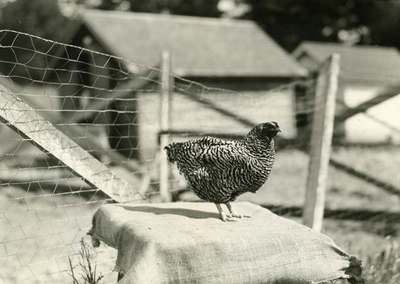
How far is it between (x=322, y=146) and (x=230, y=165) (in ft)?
5.59

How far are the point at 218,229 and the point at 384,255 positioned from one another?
7.77 feet

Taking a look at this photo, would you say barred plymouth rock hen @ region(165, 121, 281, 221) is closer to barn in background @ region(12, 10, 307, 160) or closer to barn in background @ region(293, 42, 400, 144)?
barn in background @ region(12, 10, 307, 160)

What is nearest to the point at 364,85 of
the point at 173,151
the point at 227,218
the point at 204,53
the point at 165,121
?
the point at 204,53

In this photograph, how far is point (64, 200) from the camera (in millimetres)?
8758

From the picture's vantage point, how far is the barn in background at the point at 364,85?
22141 mm

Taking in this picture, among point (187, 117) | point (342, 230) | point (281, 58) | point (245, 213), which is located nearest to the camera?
point (245, 213)

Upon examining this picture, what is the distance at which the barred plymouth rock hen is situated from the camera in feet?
11.7

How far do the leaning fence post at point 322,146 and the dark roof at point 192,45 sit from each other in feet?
40.2

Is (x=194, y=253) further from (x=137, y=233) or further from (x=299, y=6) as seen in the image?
(x=299, y=6)

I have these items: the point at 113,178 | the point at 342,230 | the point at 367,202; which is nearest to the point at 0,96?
the point at 113,178

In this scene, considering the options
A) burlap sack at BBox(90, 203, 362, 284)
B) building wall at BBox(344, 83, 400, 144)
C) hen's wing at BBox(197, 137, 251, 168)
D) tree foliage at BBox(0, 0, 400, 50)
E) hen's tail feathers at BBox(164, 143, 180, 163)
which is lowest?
building wall at BBox(344, 83, 400, 144)

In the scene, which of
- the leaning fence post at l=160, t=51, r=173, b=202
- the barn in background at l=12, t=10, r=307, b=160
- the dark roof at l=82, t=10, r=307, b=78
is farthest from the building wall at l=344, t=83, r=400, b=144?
the leaning fence post at l=160, t=51, r=173, b=202

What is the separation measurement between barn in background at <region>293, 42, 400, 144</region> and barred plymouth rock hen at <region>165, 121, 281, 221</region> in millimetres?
17539

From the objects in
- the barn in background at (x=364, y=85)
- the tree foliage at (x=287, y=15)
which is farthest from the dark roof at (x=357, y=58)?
the tree foliage at (x=287, y=15)
